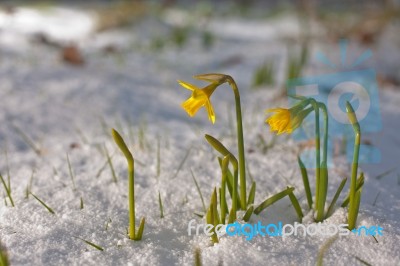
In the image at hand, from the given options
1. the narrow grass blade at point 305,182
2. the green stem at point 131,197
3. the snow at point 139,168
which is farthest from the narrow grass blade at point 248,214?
the green stem at point 131,197

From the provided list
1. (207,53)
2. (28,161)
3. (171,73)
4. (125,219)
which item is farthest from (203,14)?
(125,219)

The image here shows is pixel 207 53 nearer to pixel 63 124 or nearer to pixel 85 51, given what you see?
pixel 85 51

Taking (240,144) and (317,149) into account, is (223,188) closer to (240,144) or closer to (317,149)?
(240,144)

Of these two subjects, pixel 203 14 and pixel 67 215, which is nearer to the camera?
pixel 67 215

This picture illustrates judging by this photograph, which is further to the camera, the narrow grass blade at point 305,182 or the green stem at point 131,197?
the narrow grass blade at point 305,182

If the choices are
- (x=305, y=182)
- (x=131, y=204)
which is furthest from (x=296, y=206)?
(x=131, y=204)

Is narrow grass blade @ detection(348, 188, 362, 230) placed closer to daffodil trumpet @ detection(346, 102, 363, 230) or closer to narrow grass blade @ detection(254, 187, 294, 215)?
daffodil trumpet @ detection(346, 102, 363, 230)

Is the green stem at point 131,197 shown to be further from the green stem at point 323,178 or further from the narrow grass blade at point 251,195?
the green stem at point 323,178

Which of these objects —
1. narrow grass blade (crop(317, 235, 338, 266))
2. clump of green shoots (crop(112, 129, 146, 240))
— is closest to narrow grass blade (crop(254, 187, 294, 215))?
narrow grass blade (crop(317, 235, 338, 266))
